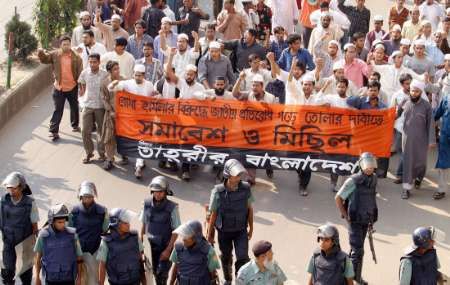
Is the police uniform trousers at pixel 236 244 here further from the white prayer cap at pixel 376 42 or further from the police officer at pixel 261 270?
the white prayer cap at pixel 376 42

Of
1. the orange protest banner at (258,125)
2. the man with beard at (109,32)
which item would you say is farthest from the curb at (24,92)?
the orange protest banner at (258,125)

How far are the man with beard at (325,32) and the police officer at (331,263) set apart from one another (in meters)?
6.59

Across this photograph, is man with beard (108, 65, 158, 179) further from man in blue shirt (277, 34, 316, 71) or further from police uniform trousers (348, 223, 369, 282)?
police uniform trousers (348, 223, 369, 282)

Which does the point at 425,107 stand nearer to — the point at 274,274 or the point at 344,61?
the point at 344,61

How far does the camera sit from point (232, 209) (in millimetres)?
9906

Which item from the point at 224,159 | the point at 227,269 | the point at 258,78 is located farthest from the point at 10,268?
the point at 258,78

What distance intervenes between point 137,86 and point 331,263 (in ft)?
17.2

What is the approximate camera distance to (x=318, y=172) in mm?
13203

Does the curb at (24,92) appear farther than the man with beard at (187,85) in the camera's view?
Yes

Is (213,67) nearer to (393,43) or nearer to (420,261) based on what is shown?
(393,43)

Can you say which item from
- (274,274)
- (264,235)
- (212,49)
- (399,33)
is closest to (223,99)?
(212,49)

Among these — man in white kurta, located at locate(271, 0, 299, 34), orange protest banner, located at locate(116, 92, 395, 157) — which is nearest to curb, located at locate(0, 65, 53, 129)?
orange protest banner, located at locate(116, 92, 395, 157)

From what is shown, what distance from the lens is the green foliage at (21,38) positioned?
645 inches

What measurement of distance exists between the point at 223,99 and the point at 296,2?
5194mm
